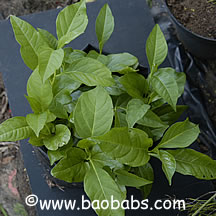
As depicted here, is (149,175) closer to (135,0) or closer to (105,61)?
(105,61)

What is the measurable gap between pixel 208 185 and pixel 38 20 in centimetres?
90

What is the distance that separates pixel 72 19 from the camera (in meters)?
0.77

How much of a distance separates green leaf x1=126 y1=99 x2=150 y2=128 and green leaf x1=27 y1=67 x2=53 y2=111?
0.18 m

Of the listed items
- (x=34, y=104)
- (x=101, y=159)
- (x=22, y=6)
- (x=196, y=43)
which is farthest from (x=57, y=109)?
(x=22, y=6)

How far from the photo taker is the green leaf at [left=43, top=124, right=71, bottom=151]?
735 mm

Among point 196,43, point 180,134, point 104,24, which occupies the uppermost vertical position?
point 104,24

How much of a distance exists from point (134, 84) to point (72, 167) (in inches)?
10.0

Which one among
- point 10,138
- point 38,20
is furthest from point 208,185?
point 38,20

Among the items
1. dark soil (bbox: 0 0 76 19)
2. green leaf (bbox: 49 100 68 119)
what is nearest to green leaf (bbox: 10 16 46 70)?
green leaf (bbox: 49 100 68 119)

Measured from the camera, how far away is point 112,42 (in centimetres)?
126

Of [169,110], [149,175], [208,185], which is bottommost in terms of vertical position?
[208,185]

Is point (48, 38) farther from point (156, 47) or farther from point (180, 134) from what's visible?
point (180, 134)

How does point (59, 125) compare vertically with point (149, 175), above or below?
above

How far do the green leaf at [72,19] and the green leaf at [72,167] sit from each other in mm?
251
